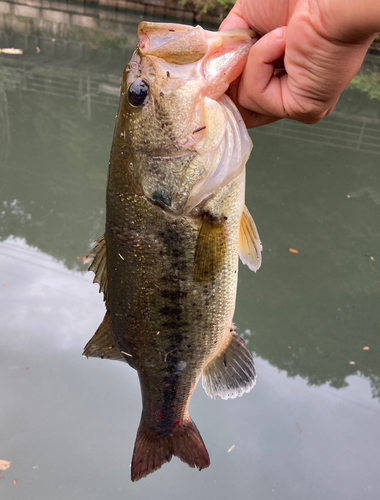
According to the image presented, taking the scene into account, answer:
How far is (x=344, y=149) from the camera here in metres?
5.66

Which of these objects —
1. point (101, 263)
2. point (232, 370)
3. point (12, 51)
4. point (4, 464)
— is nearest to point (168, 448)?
point (232, 370)

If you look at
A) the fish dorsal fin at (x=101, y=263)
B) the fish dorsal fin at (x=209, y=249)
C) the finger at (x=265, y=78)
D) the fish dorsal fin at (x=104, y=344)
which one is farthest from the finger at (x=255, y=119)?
the fish dorsal fin at (x=104, y=344)

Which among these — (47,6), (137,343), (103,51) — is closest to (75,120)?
(103,51)

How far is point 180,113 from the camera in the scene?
1287 millimetres

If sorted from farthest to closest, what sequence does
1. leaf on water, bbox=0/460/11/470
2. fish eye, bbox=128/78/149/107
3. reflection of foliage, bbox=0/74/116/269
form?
reflection of foliage, bbox=0/74/116/269
leaf on water, bbox=0/460/11/470
fish eye, bbox=128/78/149/107

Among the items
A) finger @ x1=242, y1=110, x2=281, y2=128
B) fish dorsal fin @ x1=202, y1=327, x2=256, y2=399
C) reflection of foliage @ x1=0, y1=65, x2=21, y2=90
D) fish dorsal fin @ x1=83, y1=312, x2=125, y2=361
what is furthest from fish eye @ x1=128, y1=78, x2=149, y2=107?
reflection of foliage @ x1=0, y1=65, x2=21, y2=90

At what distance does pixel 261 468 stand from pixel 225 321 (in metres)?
1.32

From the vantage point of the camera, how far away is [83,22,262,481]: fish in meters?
1.26

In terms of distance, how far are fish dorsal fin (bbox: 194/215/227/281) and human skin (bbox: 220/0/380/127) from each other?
430mm

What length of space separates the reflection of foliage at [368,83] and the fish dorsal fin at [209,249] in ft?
25.5

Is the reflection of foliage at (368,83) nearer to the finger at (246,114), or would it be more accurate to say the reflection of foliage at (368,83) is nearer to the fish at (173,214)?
the finger at (246,114)

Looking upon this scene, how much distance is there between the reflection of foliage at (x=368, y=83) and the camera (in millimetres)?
8027

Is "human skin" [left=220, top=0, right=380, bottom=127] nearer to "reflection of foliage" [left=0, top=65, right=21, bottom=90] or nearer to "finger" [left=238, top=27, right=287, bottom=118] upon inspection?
"finger" [left=238, top=27, right=287, bottom=118]

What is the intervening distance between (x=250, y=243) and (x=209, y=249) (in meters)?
0.23
